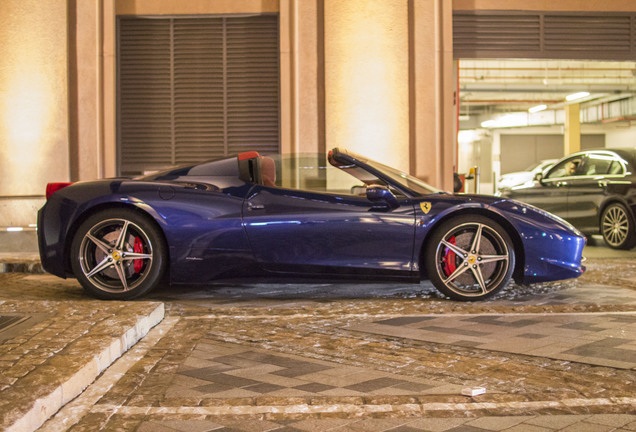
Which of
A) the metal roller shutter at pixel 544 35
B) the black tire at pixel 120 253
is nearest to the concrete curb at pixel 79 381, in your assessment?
the black tire at pixel 120 253

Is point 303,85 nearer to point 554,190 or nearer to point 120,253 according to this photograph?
point 554,190

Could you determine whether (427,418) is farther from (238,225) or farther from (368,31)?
(368,31)

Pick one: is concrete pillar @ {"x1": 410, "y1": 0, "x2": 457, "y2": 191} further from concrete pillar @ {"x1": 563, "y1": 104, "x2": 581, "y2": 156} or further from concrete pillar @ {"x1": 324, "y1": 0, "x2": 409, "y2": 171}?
concrete pillar @ {"x1": 563, "y1": 104, "x2": 581, "y2": 156}

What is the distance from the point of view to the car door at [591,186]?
11211 millimetres

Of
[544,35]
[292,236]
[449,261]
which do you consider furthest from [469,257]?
[544,35]

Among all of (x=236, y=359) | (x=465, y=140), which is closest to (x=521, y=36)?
(x=236, y=359)

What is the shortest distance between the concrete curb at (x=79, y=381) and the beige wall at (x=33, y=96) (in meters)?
6.72

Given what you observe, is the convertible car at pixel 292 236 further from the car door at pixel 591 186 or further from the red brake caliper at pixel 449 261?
the car door at pixel 591 186

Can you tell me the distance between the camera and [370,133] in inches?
441

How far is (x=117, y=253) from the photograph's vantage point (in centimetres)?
617

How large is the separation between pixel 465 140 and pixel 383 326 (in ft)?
136

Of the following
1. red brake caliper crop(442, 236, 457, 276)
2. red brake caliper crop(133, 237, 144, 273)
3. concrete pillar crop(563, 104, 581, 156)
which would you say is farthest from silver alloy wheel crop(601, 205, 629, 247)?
concrete pillar crop(563, 104, 581, 156)

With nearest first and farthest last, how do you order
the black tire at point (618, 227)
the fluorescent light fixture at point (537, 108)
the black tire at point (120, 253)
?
the black tire at point (120, 253), the black tire at point (618, 227), the fluorescent light fixture at point (537, 108)

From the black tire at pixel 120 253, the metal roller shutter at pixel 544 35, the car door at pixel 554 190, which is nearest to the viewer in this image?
the black tire at pixel 120 253
